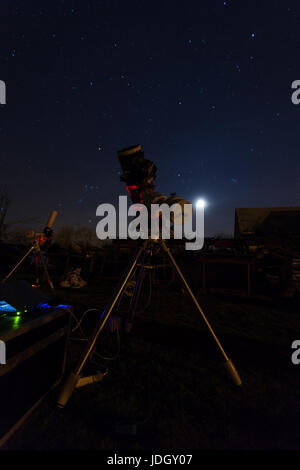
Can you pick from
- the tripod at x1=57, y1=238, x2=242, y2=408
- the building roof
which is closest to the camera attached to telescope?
the tripod at x1=57, y1=238, x2=242, y2=408

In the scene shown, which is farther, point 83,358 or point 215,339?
point 215,339

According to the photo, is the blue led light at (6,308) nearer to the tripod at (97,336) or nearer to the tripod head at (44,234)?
the tripod at (97,336)

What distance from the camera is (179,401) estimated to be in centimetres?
149

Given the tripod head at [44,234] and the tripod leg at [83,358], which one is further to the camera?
the tripod head at [44,234]

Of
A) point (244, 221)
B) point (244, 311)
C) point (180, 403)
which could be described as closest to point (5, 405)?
point (180, 403)

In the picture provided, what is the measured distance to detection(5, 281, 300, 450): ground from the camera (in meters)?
1.16

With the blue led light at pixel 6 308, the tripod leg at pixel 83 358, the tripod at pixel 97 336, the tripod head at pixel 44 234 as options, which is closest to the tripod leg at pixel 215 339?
the tripod at pixel 97 336

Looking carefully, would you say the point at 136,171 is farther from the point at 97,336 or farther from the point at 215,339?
the point at 215,339

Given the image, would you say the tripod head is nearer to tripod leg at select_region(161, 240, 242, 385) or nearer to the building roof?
tripod leg at select_region(161, 240, 242, 385)

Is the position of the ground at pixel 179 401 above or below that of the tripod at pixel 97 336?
below

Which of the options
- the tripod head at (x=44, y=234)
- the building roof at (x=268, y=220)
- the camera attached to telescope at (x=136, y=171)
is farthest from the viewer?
the building roof at (x=268, y=220)

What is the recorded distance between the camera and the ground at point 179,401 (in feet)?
3.81

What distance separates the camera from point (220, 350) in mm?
1540

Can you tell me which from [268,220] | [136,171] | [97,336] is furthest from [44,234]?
[268,220]
